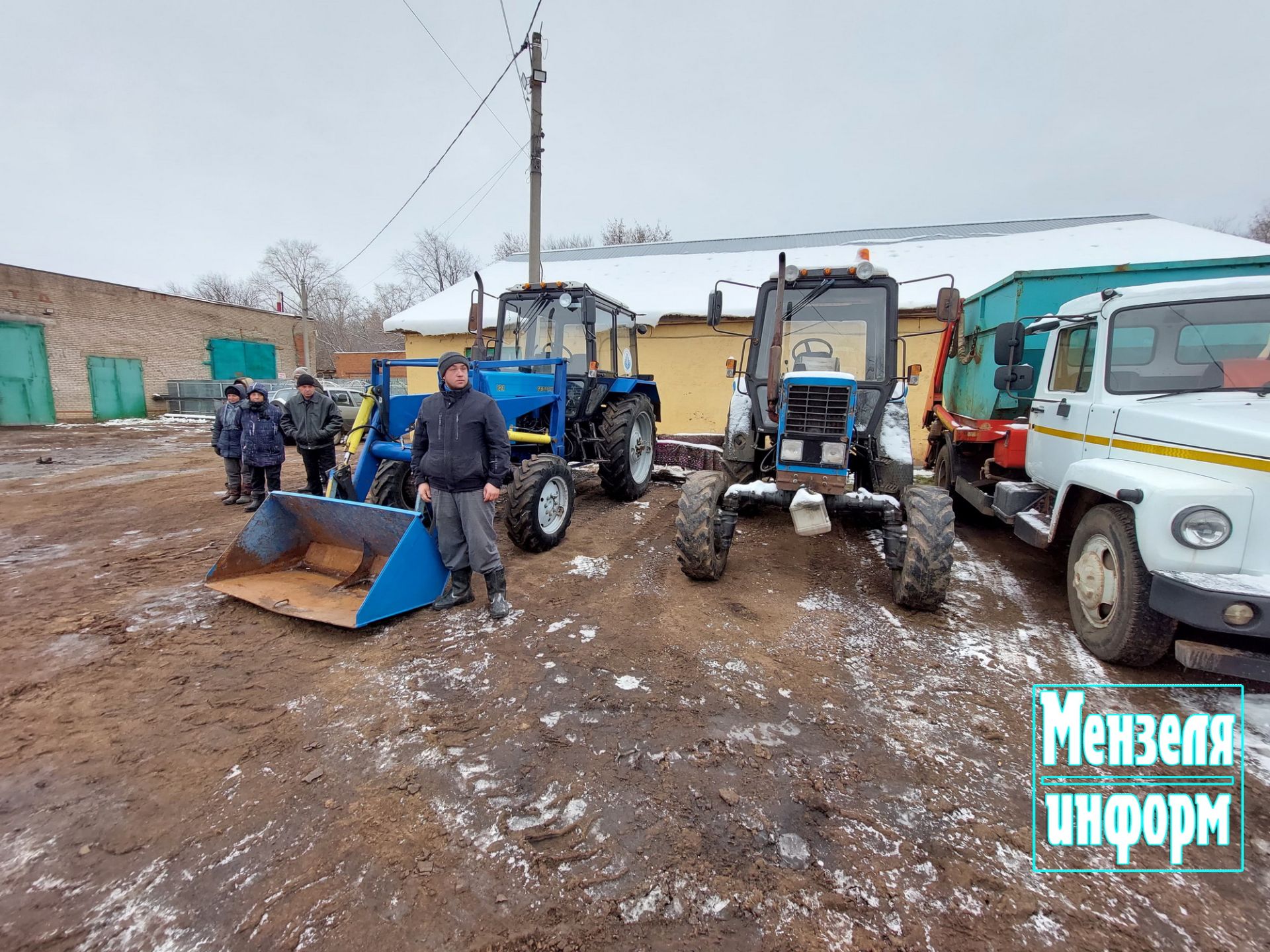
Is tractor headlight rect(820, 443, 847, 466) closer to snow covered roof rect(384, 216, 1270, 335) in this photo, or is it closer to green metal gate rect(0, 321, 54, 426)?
snow covered roof rect(384, 216, 1270, 335)

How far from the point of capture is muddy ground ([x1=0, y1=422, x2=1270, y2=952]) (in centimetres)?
172

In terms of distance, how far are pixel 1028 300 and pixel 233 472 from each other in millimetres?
9242

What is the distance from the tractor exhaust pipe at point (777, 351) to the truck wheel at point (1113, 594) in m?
2.10

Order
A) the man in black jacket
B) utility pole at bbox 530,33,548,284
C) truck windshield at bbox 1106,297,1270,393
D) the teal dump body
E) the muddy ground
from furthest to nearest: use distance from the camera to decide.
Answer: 1. utility pole at bbox 530,33,548,284
2. the teal dump body
3. the man in black jacket
4. truck windshield at bbox 1106,297,1270,393
5. the muddy ground

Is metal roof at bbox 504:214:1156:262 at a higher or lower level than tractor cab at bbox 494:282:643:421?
higher

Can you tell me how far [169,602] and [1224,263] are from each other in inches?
352

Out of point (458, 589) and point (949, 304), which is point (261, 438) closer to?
point (458, 589)

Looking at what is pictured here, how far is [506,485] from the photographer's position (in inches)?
175

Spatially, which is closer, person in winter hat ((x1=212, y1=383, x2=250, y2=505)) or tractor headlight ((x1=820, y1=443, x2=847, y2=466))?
tractor headlight ((x1=820, y1=443, x2=847, y2=466))

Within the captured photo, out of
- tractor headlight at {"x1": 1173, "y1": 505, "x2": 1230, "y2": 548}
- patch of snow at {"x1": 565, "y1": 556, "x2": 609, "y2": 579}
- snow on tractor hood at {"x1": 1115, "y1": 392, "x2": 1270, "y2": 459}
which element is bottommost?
patch of snow at {"x1": 565, "y1": 556, "x2": 609, "y2": 579}

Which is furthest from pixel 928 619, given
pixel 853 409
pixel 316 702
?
pixel 316 702

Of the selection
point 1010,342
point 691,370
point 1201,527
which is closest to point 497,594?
point 1201,527

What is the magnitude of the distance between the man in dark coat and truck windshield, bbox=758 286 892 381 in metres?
4.72

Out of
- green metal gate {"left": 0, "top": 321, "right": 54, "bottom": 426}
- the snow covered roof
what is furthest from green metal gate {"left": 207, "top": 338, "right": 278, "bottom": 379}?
the snow covered roof
